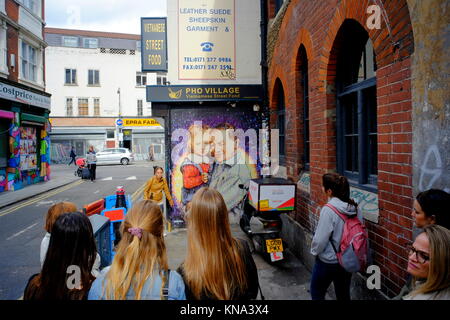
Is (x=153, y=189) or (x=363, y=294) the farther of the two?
(x=153, y=189)

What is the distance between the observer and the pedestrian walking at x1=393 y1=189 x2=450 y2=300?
1989 millimetres

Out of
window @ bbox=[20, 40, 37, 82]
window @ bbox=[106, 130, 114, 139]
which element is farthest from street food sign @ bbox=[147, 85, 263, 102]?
window @ bbox=[106, 130, 114, 139]

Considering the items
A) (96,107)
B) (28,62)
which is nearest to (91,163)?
(28,62)

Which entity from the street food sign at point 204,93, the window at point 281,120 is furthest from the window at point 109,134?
the window at point 281,120

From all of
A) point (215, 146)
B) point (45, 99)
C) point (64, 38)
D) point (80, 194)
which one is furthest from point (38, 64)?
point (64, 38)

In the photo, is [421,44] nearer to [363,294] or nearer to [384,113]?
[384,113]

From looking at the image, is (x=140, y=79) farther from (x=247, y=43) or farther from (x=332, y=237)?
(x=332, y=237)

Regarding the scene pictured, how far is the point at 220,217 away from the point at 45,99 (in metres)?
18.7

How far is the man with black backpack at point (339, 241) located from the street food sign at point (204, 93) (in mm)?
5134

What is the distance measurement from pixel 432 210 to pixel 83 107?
37.4 metres

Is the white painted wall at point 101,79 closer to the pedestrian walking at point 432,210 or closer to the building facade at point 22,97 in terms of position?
the building facade at point 22,97

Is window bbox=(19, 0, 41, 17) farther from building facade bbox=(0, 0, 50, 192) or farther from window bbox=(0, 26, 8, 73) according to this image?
window bbox=(0, 26, 8, 73)

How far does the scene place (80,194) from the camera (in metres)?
13.6

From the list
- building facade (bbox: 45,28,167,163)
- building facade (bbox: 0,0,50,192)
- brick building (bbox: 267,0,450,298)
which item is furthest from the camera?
building facade (bbox: 45,28,167,163)
